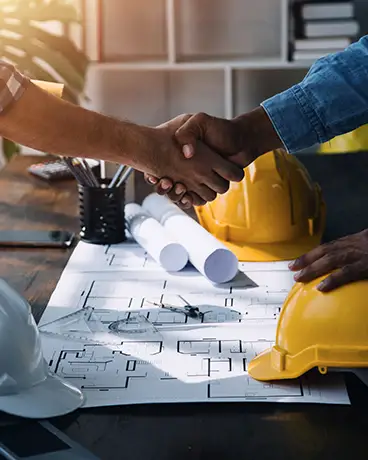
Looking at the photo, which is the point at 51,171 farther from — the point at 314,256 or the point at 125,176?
the point at 314,256

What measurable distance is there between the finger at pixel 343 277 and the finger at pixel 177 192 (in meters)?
0.61

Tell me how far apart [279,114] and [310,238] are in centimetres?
27

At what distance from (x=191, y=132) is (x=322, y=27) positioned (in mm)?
1960

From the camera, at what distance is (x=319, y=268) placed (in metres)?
1.21

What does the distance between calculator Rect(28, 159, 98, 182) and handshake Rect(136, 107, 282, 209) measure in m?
0.52

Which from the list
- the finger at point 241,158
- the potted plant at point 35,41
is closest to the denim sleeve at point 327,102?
the finger at point 241,158

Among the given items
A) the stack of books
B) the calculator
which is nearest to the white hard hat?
the calculator

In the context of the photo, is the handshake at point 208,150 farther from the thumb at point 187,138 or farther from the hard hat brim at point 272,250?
the hard hat brim at point 272,250

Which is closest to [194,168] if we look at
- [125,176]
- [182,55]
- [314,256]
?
[125,176]

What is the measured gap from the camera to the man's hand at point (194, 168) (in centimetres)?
165

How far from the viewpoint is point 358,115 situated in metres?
1.55

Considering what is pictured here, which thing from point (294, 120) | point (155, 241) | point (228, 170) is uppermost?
point (294, 120)

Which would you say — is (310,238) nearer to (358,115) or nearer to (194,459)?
(358,115)

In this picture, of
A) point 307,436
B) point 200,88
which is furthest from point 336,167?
point 200,88
